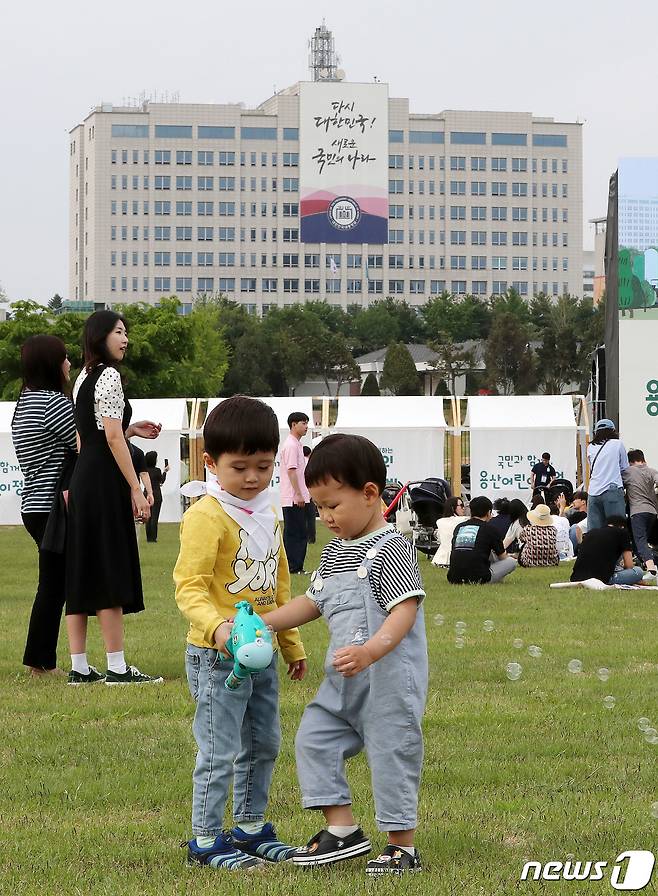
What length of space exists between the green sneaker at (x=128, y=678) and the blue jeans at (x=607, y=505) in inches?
368

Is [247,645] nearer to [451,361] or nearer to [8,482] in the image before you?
[8,482]

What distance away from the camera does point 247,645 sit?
3.73 meters

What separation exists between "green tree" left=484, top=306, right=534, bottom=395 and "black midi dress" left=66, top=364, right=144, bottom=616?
92318 mm

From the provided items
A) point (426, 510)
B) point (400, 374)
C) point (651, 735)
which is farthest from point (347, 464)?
point (400, 374)

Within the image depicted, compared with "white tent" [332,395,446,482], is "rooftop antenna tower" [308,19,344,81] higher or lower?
higher

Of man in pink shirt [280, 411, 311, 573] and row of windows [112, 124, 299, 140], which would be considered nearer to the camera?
man in pink shirt [280, 411, 311, 573]

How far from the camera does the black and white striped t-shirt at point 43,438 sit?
25.0 feet

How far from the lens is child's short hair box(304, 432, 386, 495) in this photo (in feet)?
12.3

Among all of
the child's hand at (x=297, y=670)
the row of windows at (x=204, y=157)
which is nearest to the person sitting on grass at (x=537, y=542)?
the child's hand at (x=297, y=670)

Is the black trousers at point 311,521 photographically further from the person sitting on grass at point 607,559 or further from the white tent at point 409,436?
the person sitting on grass at point 607,559

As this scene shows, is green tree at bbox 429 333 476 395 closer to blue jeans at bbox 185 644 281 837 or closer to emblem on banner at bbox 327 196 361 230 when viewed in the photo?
emblem on banner at bbox 327 196 361 230

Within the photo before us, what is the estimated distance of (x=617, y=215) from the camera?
86.1ft

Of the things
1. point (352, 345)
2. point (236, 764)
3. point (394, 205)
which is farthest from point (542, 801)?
point (394, 205)

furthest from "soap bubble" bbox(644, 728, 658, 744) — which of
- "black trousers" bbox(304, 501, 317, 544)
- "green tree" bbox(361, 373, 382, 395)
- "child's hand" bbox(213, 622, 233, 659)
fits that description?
"green tree" bbox(361, 373, 382, 395)
